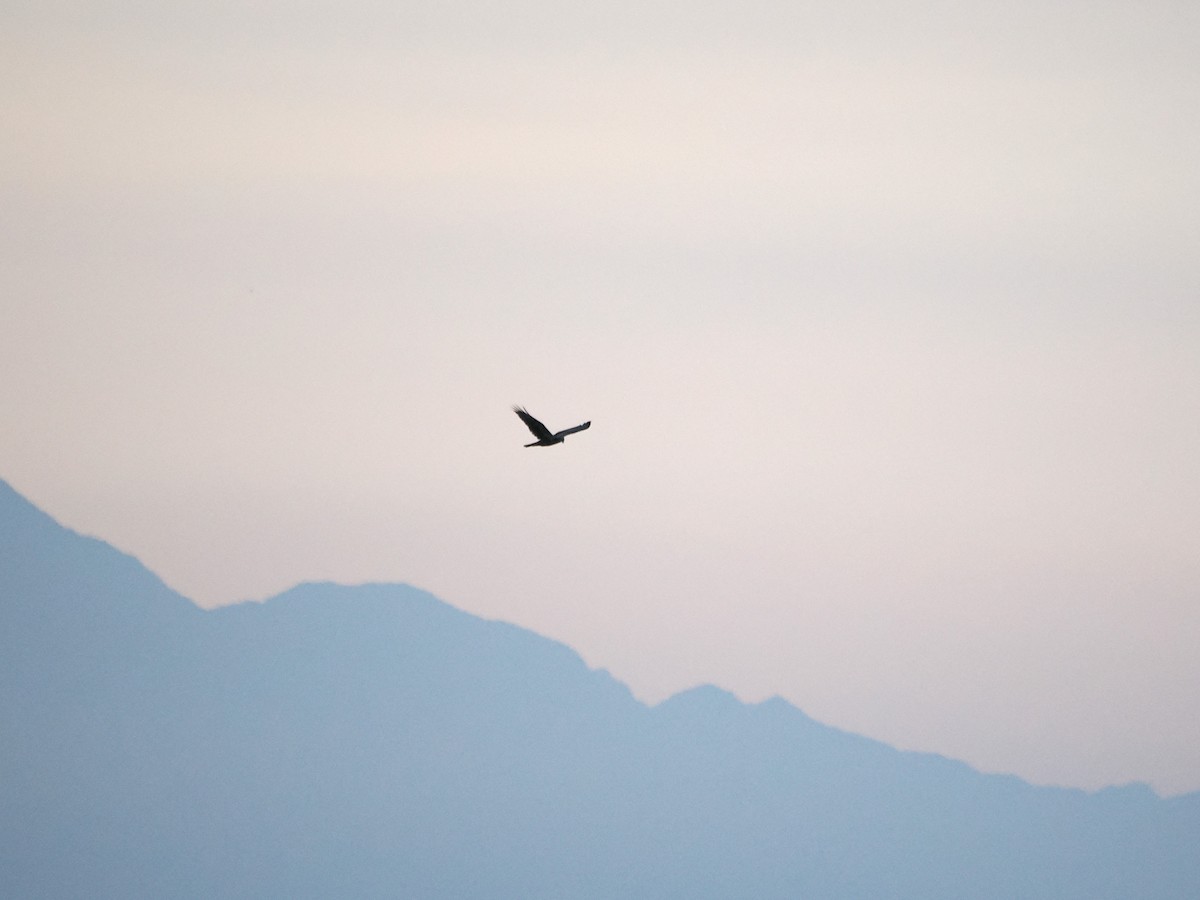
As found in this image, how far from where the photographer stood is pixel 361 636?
145ft

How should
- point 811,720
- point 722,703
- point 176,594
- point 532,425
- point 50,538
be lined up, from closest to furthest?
point 532,425 → point 811,720 → point 176,594 → point 722,703 → point 50,538

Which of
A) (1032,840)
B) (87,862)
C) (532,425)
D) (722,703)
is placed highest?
(532,425)

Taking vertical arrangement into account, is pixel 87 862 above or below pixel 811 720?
below

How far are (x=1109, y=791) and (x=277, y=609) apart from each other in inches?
973

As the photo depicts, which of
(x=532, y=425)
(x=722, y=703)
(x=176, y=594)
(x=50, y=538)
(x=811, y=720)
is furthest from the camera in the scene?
(x=50, y=538)

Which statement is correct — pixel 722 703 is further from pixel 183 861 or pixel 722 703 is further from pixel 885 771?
pixel 183 861

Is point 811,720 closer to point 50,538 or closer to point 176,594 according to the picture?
point 176,594

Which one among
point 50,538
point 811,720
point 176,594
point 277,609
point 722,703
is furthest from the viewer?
point 50,538

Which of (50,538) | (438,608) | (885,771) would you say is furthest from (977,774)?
(50,538)

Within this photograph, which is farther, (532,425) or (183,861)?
(183,861)

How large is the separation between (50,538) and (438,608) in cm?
1570

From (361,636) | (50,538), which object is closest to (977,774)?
(361,636)

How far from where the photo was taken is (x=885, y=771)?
39969 millimetres

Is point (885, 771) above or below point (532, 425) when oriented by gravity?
below
